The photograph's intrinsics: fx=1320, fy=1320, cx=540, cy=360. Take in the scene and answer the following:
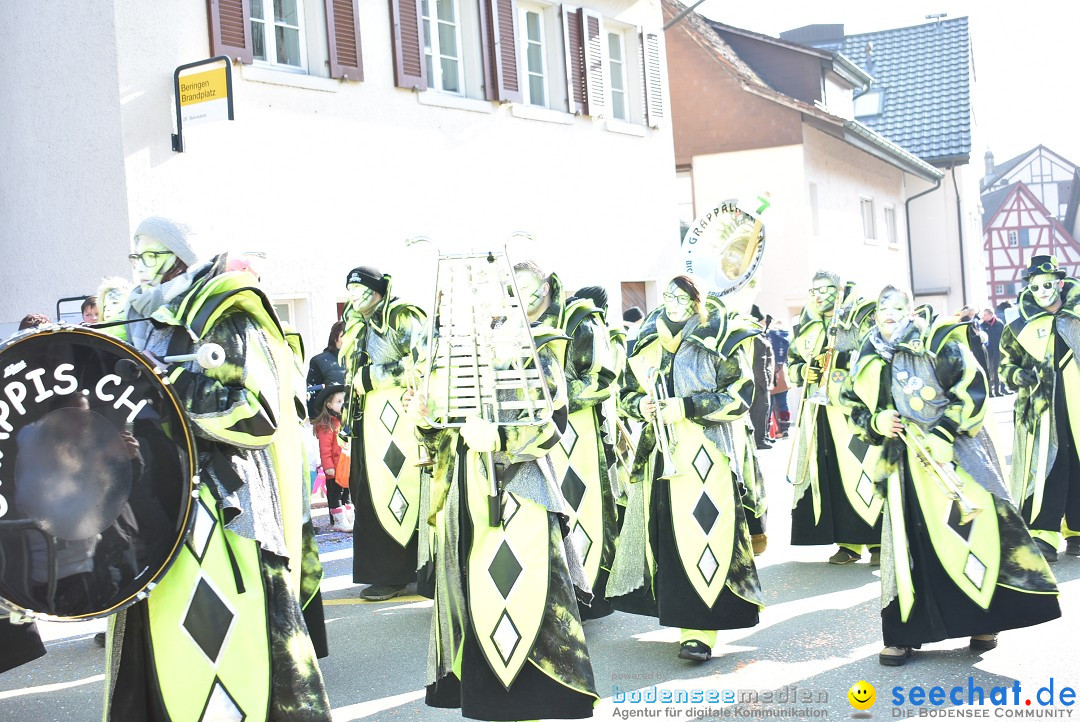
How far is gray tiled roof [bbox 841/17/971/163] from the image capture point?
36.0 m

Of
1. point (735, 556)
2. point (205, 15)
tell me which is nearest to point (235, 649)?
point (735, 556)

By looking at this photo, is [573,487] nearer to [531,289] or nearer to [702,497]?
[702,497]

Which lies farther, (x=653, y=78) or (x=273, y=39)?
(x=653, y=78)

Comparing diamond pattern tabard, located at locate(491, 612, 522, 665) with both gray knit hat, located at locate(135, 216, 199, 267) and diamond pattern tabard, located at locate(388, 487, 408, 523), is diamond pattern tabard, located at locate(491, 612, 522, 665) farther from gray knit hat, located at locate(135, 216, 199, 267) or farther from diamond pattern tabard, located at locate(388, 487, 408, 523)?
diamond pattern tabard, located at locate(388, 487, 408, 523)

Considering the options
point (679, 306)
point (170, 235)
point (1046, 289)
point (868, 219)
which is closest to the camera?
point (170, 235)

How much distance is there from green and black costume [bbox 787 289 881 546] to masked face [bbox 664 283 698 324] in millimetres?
2757

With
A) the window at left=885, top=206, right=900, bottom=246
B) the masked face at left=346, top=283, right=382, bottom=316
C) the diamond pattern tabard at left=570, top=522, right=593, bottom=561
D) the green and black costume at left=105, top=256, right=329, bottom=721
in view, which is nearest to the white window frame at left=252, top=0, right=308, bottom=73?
the masked face at left=346, top=283, right=382, bottom=316

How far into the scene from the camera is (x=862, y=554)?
942cm

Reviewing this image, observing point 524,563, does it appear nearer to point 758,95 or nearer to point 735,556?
point 735,556

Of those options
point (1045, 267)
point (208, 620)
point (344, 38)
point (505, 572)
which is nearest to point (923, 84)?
point (344, 38)

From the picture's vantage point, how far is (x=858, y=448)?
9367 millimetres

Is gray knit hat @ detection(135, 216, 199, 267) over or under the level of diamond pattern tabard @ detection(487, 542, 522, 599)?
Answer: over

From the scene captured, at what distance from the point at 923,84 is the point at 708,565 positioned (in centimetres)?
3408

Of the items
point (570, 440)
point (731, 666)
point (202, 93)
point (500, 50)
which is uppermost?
point (500, 50)
